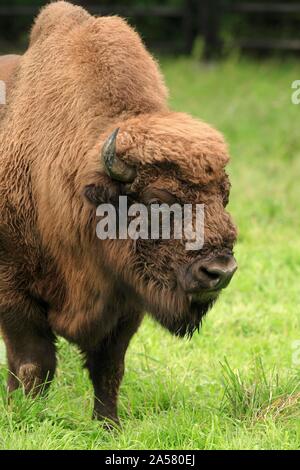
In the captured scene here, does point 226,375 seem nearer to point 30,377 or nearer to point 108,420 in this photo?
point 108,420

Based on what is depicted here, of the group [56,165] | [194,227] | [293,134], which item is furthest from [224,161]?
[293,134]

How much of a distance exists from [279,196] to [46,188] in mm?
5874

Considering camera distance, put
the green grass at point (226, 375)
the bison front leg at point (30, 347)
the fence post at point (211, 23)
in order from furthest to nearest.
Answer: the fence post at point (211, 23), the bison front leg at point (30, 347), the green grass at point (226, 375)

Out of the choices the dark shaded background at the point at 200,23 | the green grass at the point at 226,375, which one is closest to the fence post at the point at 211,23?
the dark shaded background at the point at 200,23

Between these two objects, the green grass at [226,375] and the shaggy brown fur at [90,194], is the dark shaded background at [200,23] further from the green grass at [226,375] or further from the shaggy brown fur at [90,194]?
the shaggy brown fur at [90,194]

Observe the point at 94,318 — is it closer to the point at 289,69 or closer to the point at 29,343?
the point at 29,343

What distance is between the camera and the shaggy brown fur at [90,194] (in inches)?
181

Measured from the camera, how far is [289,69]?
697 inches

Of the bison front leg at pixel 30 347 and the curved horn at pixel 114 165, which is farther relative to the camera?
the bison front leg at pixel 30 347

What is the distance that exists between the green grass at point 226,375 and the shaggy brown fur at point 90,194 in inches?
13.9

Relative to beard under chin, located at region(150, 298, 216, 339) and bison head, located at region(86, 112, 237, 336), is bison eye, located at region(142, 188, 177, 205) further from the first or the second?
beard under chin, located at region(150, 298, 216, 339)

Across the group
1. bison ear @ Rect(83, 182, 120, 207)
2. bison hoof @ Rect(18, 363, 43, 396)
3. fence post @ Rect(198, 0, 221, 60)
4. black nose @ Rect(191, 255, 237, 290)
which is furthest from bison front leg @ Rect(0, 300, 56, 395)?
fence post @ Rect(198, 0, 221, 60)

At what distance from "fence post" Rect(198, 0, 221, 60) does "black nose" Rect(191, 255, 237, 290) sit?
14.5 metres

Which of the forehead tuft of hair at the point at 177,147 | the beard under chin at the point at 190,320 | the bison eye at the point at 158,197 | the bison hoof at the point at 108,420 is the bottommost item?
the bison hoof at the point at 108,420
